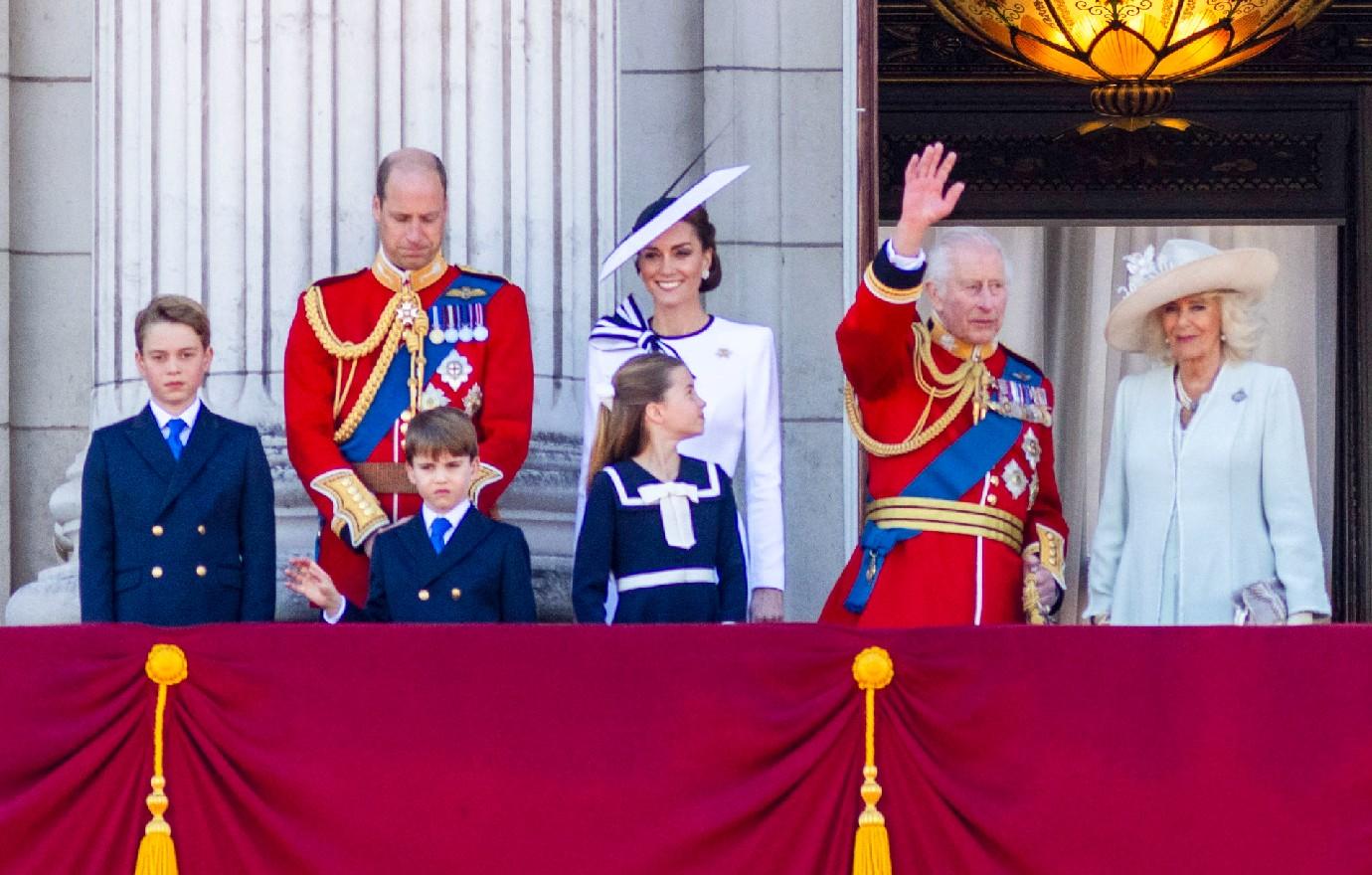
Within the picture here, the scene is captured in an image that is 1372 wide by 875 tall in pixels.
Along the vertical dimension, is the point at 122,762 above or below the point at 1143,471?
below

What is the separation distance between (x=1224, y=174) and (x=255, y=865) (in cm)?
790

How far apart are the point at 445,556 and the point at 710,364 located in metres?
0.95

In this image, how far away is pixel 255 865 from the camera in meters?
5.96

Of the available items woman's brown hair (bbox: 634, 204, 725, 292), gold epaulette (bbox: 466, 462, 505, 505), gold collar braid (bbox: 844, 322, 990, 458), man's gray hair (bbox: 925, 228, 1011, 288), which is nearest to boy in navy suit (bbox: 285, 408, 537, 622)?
gold epaulette (bbox: 466, 462, 505, 505)

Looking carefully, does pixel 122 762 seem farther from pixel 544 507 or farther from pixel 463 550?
pixel 544 507

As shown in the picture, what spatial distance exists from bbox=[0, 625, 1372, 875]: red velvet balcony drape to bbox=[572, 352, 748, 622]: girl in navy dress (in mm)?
715

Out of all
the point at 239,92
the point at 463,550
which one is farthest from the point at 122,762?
the point at 239,92

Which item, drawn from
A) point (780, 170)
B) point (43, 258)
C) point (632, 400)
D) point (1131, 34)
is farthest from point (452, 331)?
point (1131, 34)

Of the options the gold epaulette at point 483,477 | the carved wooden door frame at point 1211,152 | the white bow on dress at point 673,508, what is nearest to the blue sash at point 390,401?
the gold epaulette at point 483,477

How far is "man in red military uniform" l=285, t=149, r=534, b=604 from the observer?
7.12 metres

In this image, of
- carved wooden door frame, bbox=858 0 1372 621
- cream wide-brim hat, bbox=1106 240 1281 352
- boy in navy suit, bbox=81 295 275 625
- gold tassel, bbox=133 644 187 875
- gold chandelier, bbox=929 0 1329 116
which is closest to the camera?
gold tassel, bbox=133 644 187 875

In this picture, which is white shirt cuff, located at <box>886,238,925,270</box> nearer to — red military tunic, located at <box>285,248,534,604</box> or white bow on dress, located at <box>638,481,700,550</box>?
white bow on dress, located at <box>638,481,700,550</box>

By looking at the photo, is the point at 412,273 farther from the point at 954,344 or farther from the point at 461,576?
the point at 954,344

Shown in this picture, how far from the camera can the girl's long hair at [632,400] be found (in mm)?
6840
